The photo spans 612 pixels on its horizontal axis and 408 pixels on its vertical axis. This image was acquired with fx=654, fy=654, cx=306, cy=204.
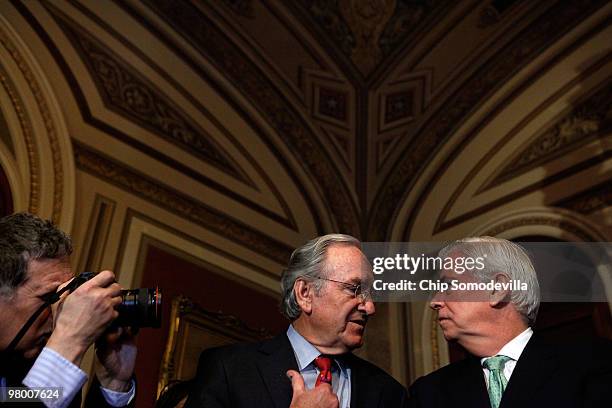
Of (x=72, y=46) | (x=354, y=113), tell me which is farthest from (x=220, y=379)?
(x=354, y=113)

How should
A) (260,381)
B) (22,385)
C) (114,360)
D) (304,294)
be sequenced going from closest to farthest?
(22,385)
(114,360)
(260,381)
(304,294)

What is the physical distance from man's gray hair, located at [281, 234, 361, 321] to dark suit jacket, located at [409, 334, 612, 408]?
1.41 ft

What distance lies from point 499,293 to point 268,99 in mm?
3835

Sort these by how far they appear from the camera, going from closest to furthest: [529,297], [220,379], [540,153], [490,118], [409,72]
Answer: [220,379] < [529,297] < [540,153] < [490,118] < [409,72]

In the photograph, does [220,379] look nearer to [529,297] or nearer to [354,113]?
[529,297]

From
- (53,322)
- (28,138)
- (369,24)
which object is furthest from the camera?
(369,24)

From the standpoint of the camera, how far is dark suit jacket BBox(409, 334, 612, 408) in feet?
5.11

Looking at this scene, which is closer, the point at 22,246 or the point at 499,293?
the point at 22,246

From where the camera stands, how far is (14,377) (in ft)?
4.74

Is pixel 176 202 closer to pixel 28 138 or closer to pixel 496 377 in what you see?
pixel 28 138

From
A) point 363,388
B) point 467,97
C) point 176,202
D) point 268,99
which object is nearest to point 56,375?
point 363,388

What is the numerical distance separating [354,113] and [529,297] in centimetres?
409

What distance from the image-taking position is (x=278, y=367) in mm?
1751

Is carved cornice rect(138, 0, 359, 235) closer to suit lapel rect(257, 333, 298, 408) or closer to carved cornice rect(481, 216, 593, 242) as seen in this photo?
carved cornice rect(481, 216, 593, 242)
